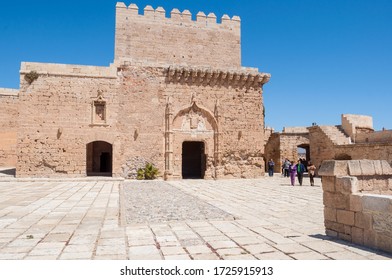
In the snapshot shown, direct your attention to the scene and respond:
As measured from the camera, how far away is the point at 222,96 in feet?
61.0

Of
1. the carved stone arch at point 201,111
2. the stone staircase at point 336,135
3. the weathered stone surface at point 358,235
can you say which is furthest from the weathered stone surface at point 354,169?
the stone staircase at point 336,135

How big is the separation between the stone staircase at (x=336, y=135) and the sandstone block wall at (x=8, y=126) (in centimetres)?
2213

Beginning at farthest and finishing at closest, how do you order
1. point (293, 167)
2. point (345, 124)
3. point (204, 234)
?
point (345, 124) → point (293, 167) → point (204, 234)

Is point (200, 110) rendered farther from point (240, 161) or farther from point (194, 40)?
point (194, 40)

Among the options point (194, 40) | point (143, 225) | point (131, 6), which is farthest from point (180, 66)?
point (143, 225)

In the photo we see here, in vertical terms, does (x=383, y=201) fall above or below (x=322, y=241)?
above

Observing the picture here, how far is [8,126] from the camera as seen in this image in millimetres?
22953

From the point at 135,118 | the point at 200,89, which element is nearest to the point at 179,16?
the point at 200,89

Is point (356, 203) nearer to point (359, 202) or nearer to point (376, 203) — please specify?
point (359, 202)

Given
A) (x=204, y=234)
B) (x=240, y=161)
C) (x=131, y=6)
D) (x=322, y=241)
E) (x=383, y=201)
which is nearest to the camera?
(x=383, y=201)

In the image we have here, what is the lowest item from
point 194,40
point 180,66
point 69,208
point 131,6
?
point 69,208

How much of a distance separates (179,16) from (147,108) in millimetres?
7472

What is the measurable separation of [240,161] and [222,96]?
158 inches

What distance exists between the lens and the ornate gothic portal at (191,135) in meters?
17.5
